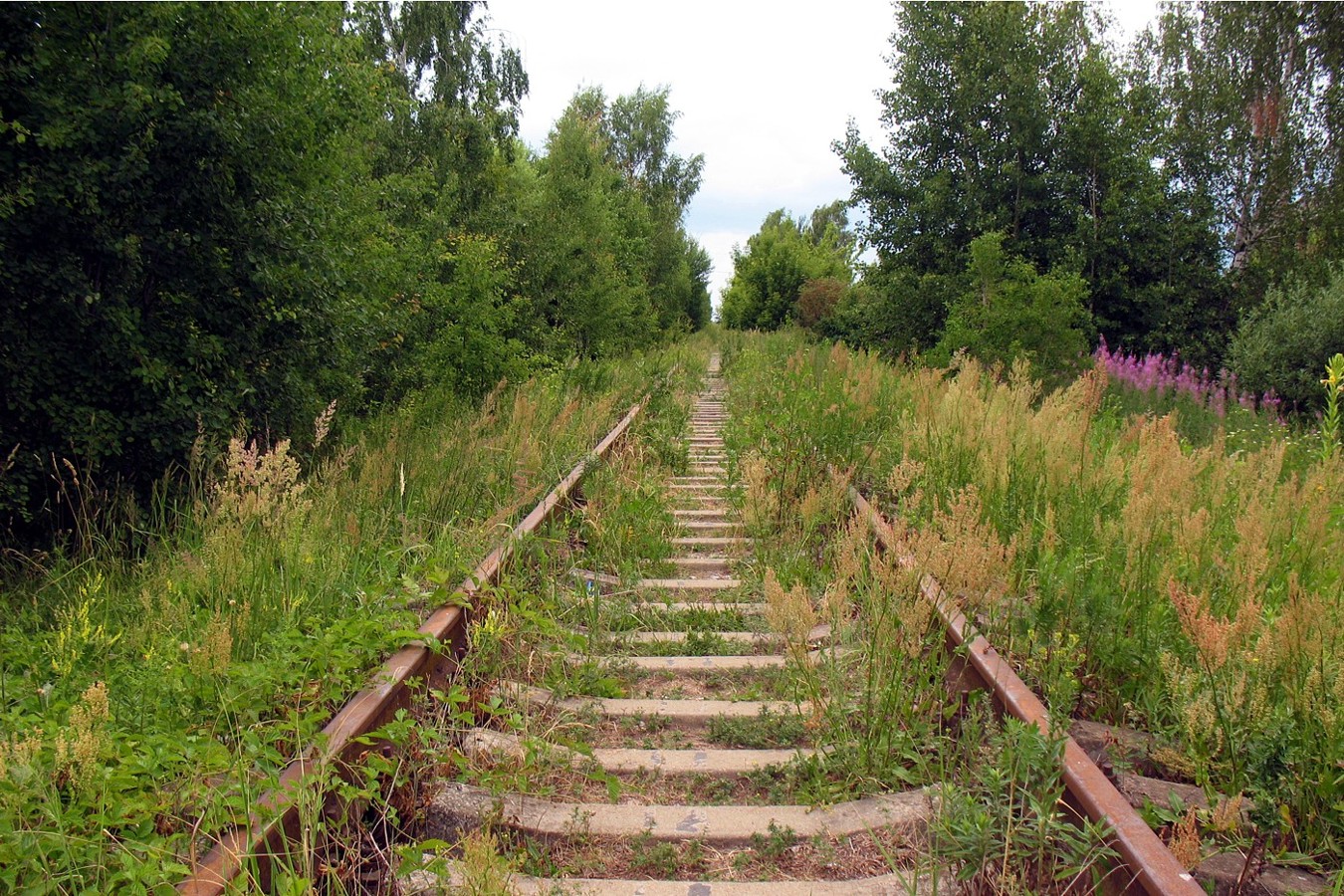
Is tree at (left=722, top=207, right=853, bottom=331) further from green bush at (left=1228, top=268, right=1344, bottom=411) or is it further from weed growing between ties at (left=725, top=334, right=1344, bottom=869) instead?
weed growing between ties at (left=725, top=334, right=1344, bottom=869)

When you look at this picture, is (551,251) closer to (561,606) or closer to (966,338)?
(966,338)

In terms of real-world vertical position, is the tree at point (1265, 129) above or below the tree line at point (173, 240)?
above

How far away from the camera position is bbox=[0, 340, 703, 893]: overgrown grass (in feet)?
6.70

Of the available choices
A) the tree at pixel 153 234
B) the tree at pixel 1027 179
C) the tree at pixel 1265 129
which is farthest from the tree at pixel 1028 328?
the tree at pixel 1265 129

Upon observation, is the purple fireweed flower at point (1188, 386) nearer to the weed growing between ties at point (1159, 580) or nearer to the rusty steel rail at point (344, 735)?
the weed growing between ties at point (1159, 580)

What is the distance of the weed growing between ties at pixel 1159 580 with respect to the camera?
7.91 feet

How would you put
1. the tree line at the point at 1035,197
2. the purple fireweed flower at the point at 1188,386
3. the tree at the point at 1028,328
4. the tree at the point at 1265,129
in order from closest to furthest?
the purple fireweed flower at the point at 1188,386 → the tree at the point at 1028,328 → the tree line at the point at 1035,197 → the tree at the point at 1265,129

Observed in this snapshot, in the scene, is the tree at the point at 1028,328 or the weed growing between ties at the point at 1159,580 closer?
the weed growing between ties at the point at 1159,580

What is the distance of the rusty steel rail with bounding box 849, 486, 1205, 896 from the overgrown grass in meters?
2.09

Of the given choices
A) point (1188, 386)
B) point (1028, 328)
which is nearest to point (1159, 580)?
point (1028, 328)

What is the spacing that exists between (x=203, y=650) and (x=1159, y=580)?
3391mm

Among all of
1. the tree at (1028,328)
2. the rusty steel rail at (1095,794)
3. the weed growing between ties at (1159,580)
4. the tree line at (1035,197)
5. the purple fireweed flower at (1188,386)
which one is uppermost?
the tree line at (1035,197)

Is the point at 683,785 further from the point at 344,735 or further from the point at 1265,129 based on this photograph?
the point at 1265,129

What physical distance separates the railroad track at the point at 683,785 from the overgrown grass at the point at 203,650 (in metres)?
0.18
